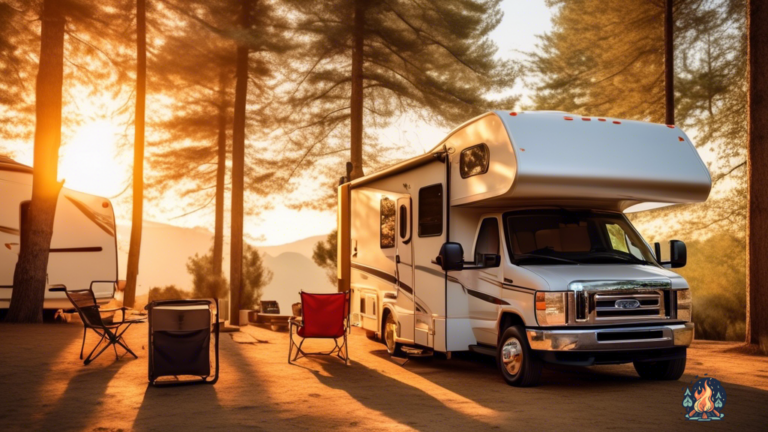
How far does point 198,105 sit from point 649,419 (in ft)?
63.6

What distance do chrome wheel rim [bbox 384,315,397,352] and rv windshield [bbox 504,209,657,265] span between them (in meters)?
3.02

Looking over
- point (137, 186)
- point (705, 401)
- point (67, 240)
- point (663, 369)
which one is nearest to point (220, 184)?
point (137, 186)

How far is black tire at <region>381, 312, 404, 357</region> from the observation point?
11125 millimetres

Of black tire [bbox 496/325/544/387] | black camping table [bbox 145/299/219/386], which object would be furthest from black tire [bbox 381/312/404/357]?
black camping table [bbox 145/299/219/386]

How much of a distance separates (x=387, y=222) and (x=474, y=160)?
8.84ft

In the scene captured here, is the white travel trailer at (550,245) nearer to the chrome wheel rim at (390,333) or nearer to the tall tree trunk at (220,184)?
the chrome wheel rim at (390,333)

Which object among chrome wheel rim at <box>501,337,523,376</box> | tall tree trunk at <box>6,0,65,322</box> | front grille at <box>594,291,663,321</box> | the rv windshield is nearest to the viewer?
front grille at <box>594,291,663,321</box>

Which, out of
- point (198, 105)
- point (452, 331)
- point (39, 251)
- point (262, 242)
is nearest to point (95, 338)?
point (39, 251)

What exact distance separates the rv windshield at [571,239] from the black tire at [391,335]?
9.52 feet

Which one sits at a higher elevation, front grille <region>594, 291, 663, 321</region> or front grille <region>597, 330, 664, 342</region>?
front grille <region>594, 291, 663, 321</region>

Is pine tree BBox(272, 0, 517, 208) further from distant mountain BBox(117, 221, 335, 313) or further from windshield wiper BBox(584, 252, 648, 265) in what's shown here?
windshield wiper BBox(584, 252, 648, 265)

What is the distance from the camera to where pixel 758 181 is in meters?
12.2

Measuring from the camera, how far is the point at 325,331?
10.2 meters

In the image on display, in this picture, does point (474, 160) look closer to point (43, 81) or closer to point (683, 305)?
point (683, 305)
